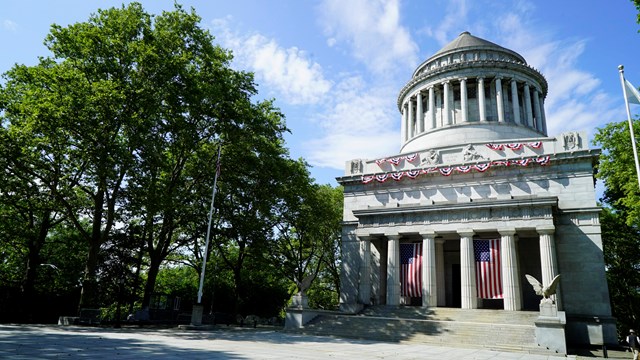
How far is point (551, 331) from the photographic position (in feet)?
61.4

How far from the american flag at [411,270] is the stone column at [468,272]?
3.03 metres

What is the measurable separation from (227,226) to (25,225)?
14.4 m

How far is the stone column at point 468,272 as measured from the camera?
2597cm

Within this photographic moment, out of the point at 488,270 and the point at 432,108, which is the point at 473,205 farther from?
the point at 432,108

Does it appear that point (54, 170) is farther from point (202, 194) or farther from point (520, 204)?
point (520, 204)

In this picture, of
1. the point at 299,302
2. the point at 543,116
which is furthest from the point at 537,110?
the point at 299,302

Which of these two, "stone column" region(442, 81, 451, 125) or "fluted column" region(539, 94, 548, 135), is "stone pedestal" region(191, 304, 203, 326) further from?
"fluted column" region(539, 94, 548, 135)

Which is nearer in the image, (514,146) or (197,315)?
(197,315)

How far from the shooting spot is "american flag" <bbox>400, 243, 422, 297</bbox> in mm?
28344

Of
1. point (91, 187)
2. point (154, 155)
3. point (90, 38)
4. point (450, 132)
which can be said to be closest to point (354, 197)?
point (450, 132)

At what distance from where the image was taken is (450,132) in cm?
4084

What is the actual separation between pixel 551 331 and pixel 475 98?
29798mm

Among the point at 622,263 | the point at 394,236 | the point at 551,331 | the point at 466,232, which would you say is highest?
the point at 466,232

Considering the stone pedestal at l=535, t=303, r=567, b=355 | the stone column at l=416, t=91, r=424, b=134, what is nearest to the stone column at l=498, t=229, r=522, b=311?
the stone pedestal at l=535, t=303, r=567, b=355
